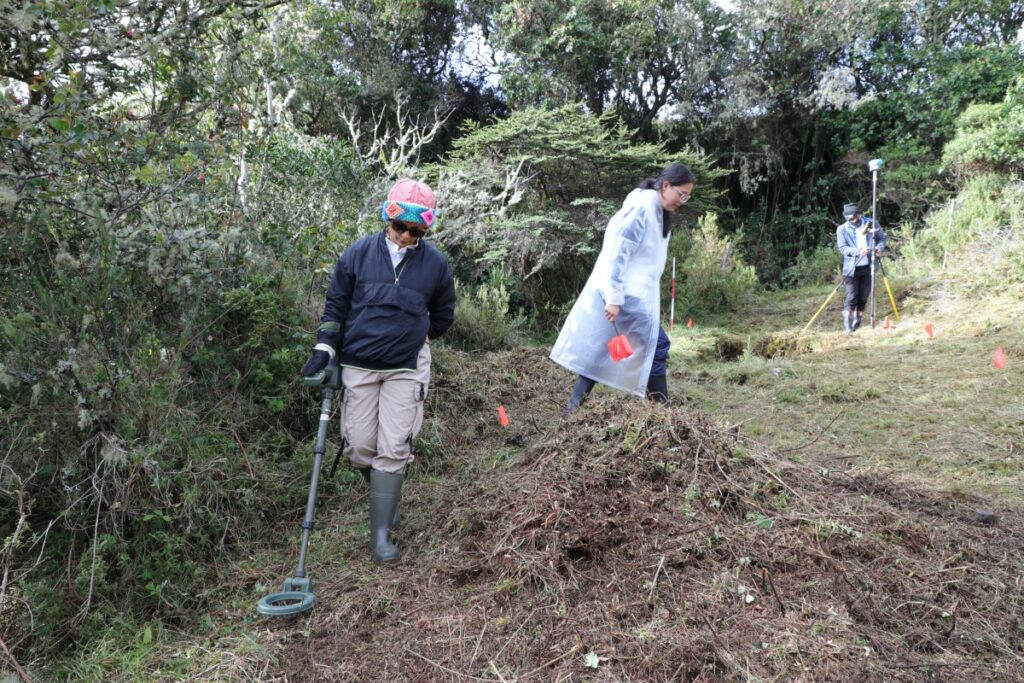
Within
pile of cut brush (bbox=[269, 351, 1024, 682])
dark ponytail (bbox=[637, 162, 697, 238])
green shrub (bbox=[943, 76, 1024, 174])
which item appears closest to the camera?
pile of cut brush (bbox=[269, 351, 1024, 682])

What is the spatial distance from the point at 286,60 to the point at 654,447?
158 inches

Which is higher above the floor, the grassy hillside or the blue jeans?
the blue jeans

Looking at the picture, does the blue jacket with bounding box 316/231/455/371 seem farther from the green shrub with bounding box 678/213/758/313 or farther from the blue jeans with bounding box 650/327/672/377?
the green shrub with bounding box 678/213/758/313

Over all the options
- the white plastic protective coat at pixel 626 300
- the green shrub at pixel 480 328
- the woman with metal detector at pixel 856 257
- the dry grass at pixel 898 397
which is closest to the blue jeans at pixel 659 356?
the white plastic protective coat at pixel 626 300

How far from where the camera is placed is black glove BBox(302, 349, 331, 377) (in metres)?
3.04

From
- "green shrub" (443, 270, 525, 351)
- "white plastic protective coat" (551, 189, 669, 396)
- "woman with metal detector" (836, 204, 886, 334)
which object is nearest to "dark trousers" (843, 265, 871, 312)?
"woman with metal detector" (836, 204, 886, 334)

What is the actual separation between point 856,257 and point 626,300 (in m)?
5.82

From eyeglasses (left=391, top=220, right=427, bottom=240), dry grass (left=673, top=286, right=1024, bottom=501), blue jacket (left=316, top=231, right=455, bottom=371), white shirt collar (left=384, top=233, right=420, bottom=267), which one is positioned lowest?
dry grass (left=673, top=286, right=1024, bottom=501)

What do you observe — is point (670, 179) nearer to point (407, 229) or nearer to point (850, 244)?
point (407, 229)

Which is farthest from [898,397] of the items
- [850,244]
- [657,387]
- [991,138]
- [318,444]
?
[991,138]

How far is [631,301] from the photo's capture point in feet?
14.0

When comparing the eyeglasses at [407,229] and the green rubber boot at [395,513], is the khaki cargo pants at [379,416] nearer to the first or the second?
the green rubber boot at [395,513]

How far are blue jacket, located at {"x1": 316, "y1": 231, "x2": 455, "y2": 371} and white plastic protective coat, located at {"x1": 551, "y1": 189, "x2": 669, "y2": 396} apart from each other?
4.38 feet

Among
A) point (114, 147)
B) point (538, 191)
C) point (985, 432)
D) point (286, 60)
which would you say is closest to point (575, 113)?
point (538, 191)
